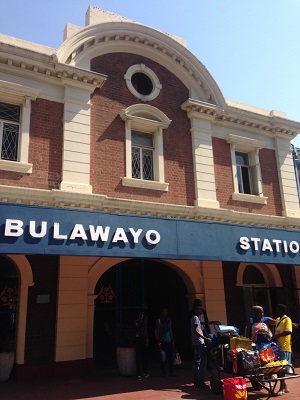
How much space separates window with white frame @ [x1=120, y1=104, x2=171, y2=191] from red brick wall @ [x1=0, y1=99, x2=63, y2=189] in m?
2.03

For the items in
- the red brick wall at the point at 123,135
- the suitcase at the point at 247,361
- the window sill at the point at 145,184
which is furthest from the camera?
the window sill at the point at 145,184

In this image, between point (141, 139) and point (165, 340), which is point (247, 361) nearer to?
point (165, 340)

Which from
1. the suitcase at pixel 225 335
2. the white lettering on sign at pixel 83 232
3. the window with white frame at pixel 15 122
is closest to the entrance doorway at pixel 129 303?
the white lettering on sign at pixel 83 232

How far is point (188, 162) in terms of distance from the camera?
12.2 m

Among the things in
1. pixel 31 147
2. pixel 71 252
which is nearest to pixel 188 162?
pixel 31 147

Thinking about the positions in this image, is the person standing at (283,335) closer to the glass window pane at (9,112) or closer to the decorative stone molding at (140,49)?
the decorative stone molding at (140,49)

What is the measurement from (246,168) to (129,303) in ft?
21.4

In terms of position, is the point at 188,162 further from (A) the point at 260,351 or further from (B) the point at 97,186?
(A) the point at 260,351

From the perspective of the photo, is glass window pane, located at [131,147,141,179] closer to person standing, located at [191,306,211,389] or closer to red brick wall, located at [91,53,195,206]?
red brick wall, located at [91,53,195,206]

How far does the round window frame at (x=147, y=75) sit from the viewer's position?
11953 mm

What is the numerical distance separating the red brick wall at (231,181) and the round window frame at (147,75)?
2.65 metres

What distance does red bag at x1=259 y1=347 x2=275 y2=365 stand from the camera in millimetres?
6935

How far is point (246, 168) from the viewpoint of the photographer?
1388 cm

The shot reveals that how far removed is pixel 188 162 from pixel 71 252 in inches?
234
